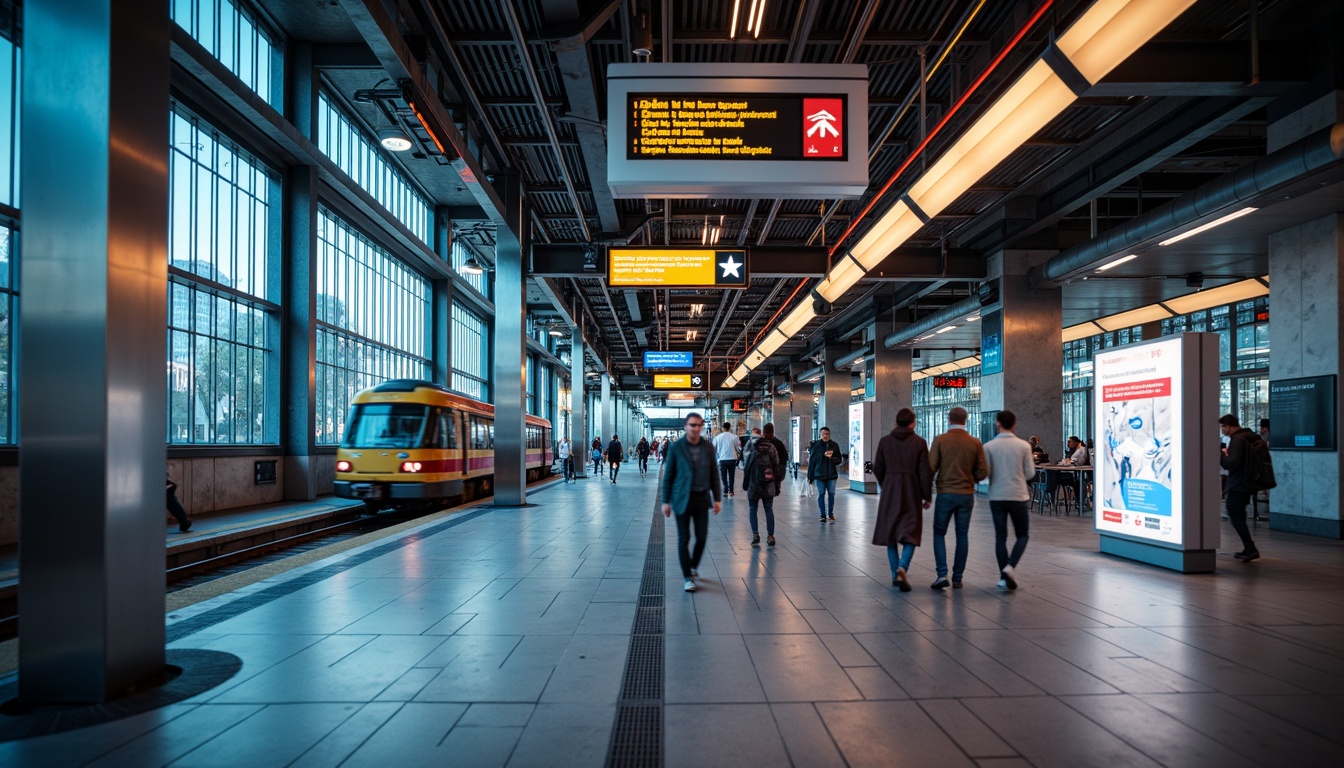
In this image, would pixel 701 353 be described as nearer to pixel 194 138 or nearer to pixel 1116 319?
pixel 1116 319

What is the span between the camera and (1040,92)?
6.67m

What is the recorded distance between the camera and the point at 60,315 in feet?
14.4

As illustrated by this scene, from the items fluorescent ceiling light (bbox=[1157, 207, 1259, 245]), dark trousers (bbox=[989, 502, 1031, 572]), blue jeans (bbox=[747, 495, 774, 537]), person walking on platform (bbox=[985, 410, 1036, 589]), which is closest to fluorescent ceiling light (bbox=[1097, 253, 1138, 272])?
fluorescent ceiling light (bbox=[1157, 207, 1259, 245])

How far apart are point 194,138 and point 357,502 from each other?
7617 mm

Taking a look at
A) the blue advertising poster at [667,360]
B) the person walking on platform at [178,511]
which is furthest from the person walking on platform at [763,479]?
the blue advertising poster at [667,360]

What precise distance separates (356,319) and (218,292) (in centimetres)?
590

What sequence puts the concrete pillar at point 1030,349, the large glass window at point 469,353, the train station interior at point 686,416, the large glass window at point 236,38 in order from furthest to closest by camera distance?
1. the large glass window at point 469,353
2. the concrete pillar at point 1030,349
3. the large glass window at point 236,38
4. the train station interior at point 686,416

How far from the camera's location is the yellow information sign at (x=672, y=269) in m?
13.6

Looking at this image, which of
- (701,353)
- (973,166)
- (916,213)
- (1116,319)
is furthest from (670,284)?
(701,353)

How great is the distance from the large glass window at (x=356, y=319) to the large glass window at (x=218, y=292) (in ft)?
5.97

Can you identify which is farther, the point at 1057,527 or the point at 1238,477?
the point at 1057,527

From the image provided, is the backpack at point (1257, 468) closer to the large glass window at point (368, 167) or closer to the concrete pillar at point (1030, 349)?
the concrete pillar at point (1030, 349)

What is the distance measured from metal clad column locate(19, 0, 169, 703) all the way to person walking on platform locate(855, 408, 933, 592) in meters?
5.68

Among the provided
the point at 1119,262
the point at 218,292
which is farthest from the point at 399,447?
the point at 1119,262
